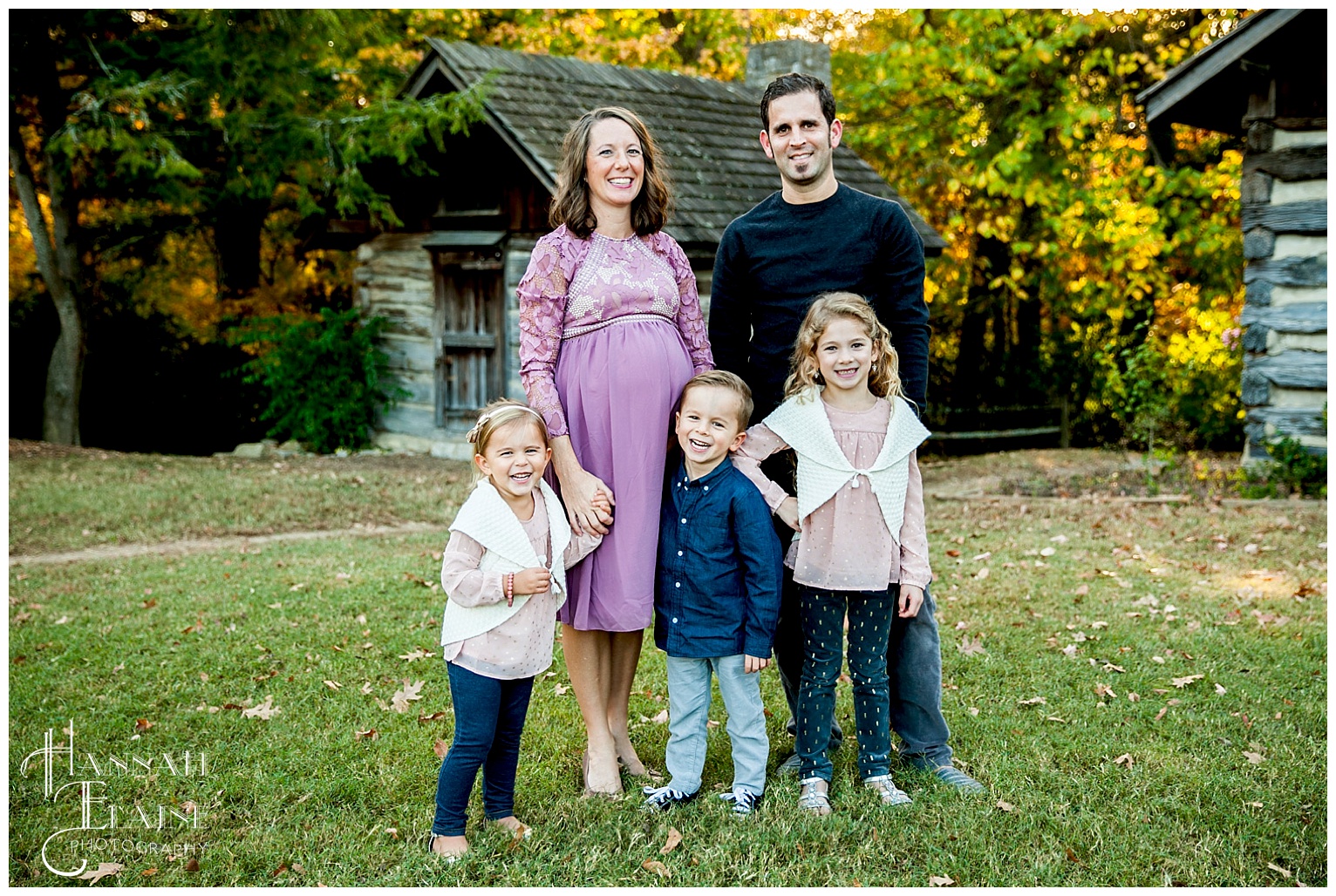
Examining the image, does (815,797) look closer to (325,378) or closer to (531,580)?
(531,580)

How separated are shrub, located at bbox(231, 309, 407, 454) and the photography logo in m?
9.16

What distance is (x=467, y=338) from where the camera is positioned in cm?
1241

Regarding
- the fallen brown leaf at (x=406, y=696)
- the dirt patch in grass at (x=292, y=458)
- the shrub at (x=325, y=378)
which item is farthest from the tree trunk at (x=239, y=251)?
the fallen brown leaf at (x=406, y=696)

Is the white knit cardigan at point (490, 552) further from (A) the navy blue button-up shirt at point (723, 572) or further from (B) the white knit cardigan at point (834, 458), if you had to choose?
(B) the white knit cardigan at point (834, 458)

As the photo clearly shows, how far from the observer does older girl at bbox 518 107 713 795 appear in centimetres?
343

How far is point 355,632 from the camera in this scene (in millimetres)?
5457

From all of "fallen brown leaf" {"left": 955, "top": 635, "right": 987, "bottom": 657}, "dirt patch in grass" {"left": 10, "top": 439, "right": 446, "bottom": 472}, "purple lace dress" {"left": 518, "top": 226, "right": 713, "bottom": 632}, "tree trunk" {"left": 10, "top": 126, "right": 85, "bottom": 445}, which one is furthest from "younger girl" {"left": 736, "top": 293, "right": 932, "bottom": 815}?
"tree trunk" {"left": 10, "top": 126, "right": 85, "bottom": 445}

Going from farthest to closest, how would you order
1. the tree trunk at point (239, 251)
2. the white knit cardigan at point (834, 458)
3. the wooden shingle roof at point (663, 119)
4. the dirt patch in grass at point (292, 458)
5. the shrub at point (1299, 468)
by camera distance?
the tree trunk at point (239, 251) < the dirt patch in grass at point (292, 458) < the wooden shingle roof at point (663, 119) < the shrub at point (1299, 468) < the white knit cardigan at point (834, 458)

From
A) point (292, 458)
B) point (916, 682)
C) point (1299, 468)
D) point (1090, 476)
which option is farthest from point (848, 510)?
point (292, 458)

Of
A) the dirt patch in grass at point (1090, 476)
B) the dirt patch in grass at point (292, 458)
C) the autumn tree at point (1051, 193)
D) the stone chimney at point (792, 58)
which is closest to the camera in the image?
the dirt patch in grass at point (1090, 476)

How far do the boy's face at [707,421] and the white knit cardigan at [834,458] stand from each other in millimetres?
178

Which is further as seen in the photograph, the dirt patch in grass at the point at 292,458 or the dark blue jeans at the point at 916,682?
the dirt patch in grass at the point at 292,458

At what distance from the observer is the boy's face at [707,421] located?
3.35m

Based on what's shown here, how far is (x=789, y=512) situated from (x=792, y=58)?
1006 cm
